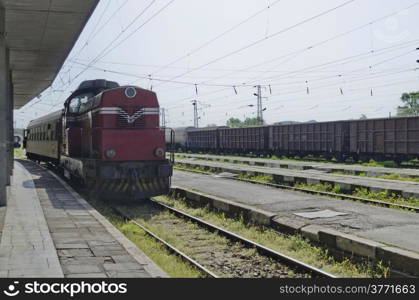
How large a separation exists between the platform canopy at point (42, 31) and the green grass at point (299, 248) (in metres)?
6.66

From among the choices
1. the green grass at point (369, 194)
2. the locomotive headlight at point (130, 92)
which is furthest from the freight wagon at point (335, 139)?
the locomotive headlight at point (130, 92)

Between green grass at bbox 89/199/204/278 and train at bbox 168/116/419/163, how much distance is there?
61.8 feet

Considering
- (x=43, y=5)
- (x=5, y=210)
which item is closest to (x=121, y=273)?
(x=5, y=210)

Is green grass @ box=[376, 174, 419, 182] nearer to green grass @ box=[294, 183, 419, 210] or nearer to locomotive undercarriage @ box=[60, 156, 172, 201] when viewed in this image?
green grass @ box=[294, 183, 419, 210]

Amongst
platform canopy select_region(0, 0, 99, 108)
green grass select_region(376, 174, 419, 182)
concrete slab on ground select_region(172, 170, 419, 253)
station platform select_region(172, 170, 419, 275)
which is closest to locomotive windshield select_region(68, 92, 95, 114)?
platform canopy select_region(0, 0, 99, 108)

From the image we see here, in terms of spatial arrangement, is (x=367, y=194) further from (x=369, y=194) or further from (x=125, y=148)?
(x=125, y=148)

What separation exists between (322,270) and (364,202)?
7300 millimetres

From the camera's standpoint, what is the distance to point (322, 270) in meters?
7.14

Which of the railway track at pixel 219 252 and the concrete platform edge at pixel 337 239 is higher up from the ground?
the concrete platform edge at pixel 337 239

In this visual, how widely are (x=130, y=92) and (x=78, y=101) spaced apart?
3695mm

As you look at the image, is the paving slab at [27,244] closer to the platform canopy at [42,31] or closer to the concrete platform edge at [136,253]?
the concrete platform edge at [136,253]

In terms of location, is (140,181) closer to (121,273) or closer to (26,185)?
(26,185)

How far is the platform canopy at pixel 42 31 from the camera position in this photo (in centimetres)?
1267

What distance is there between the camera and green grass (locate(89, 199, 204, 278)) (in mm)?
6914
